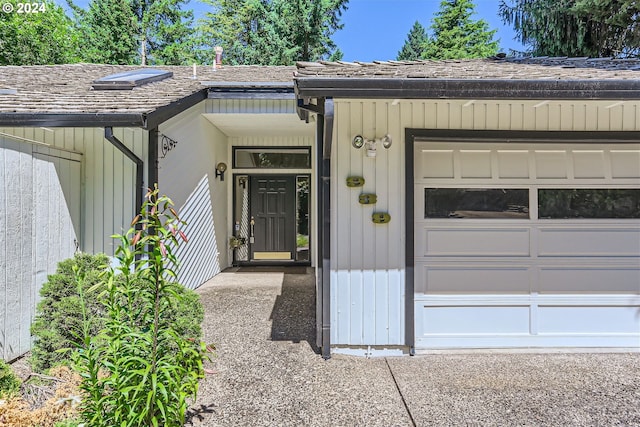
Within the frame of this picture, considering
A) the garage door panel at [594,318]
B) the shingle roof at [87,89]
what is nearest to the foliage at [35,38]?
the shingle roof at [87,89]

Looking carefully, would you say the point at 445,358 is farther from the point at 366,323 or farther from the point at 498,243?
the point at 498,243

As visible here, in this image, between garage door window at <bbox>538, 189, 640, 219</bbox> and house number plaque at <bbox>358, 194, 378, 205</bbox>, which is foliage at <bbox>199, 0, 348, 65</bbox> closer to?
house number plaque at <bbox>358, 194, 378, 205</bbox>

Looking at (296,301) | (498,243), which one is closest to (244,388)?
(296,301)

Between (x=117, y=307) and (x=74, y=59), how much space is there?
18583 mm

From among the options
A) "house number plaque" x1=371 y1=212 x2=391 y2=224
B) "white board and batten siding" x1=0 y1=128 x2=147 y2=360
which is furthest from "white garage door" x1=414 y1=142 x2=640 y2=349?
"white board and batten siding" x1=0 y1=128 x2=147 y2=360

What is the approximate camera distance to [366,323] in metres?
3.45

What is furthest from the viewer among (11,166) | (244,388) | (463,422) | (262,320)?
(262,320)

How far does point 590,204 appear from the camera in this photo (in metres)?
3.60

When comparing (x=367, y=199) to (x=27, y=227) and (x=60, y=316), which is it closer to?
(x=60, y=316)

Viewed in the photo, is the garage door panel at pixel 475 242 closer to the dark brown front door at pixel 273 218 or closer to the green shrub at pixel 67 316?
the green shrub at pixel 67 316

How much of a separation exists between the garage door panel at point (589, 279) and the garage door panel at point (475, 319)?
14.5 inches

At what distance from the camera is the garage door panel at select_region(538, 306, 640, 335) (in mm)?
3572

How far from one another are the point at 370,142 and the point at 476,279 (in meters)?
1.72

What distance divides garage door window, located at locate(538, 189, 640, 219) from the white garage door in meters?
0.01
